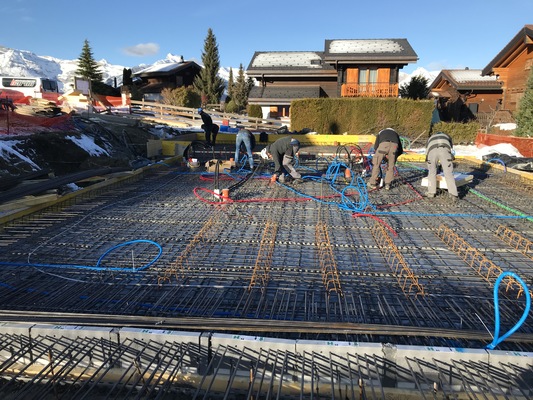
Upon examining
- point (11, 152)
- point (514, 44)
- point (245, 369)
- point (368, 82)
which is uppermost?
point (514, 44)

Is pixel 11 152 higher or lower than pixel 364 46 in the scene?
lower

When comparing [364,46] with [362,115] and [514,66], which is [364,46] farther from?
[514,66]

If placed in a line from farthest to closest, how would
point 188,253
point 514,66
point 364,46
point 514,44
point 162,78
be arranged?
point 162,78
point 364,46
point 514,66
point 514,44
point 188,253

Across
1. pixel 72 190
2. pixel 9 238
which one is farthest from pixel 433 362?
pixel 72 190

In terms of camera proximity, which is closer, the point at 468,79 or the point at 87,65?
the point at 468,79

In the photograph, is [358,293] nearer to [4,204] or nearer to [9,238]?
[9,238]

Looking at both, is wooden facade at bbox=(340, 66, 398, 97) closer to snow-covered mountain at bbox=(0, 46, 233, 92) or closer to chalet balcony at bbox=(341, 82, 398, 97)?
chalet balcony at bbox=(341, 82, 398, 97)

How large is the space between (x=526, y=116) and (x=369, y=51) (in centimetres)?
913

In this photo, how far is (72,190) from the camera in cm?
556

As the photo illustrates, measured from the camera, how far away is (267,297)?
9.02 ft

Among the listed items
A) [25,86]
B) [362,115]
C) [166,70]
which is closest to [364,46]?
[362,115]

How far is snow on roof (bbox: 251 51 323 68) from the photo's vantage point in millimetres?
21594

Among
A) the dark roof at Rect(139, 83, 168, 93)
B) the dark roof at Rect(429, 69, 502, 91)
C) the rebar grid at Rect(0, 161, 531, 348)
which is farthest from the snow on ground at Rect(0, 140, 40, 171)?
the dark roof at Rect(139, 83, 168, 93)

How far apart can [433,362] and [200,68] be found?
3769cm
